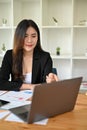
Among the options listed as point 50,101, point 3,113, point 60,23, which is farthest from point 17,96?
point 60,23

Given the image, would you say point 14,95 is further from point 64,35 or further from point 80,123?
point 64,35

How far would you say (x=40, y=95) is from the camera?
1.04 m

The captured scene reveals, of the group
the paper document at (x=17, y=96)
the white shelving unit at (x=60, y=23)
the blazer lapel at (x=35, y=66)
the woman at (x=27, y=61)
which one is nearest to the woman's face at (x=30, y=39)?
the woman at (x=27, y=61)

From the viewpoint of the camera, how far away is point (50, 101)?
1.11m

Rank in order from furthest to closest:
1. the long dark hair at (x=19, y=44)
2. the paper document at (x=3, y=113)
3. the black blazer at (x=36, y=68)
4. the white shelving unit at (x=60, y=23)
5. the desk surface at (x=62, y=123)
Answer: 1. the white shelving unit at (x=60, y=23)
2. the black blazer at (x=36, y=68)
3. the long dark hair at (x=19, y=44)
4. the paper document at (x=3, y=113)
5. the desk surface at (x=62, y=123)

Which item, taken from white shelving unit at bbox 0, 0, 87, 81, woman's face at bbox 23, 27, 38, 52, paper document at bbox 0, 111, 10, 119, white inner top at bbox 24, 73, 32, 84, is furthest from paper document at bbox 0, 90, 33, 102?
white shelving unit at bbox 0, 0, 87, 81

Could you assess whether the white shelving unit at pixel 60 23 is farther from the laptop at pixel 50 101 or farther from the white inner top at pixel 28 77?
the laptop at pixel 50 101

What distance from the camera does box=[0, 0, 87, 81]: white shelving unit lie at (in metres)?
3.35

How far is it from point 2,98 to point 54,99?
1.70 feet

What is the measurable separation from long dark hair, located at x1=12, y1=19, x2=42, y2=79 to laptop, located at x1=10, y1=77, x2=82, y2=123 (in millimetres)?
810

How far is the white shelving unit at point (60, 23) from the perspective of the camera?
3348mm

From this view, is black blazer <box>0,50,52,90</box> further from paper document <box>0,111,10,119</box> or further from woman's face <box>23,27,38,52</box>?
paper document <box>0,111,10,119</box>

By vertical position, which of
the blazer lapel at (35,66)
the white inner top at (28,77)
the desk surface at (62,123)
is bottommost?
the desk surface at (62,123)

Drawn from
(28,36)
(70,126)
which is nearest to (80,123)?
(70,126)
